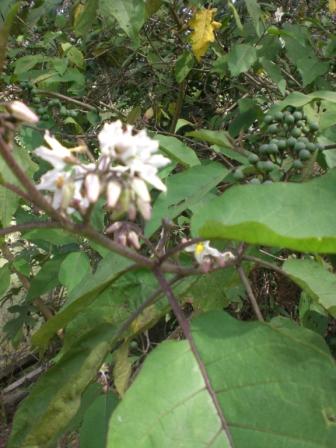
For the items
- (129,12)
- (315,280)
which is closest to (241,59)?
(129,12)

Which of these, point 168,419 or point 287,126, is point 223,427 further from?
point 287,126

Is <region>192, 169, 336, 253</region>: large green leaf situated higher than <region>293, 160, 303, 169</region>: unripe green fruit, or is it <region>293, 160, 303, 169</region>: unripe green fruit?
<region>192, 169, 336, 253</region>: large green leaf

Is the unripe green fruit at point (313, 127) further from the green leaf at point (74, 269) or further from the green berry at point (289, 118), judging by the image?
the green leaf at point (74, 269)

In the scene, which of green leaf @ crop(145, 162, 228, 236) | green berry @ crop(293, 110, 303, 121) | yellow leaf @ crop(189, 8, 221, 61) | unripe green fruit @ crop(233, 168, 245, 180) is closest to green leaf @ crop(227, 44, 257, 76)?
yellow leaf @ crop(189, 8, 221, 61)

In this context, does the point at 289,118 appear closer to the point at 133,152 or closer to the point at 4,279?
the point at 133,152

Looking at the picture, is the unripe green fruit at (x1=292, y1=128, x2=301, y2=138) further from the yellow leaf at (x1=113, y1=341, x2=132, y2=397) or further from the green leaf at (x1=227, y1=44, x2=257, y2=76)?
the yellow leaf at (x1=113, y1=341, x2=132, y2=397)

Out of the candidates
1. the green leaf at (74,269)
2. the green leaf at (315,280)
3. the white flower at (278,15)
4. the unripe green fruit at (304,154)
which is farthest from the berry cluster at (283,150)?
the white flower at (278,15)
